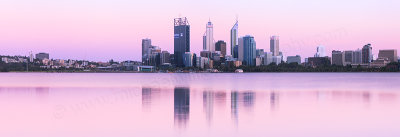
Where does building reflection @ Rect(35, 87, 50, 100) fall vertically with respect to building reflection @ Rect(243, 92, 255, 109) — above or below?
below

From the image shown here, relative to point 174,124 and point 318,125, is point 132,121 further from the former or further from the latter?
point 318,125

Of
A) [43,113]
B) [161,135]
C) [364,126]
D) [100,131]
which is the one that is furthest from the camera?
[43,113]

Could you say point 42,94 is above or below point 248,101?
below

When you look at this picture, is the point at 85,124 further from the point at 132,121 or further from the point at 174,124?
the point at 174,124

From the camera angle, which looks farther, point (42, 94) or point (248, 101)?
point (42, 94)

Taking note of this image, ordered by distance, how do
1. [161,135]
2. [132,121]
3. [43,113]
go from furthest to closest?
[43,113] < [132,121] < [161,135]

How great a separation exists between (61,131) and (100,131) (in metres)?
1.16

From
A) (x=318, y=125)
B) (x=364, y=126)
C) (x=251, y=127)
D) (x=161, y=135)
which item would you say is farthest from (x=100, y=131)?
(x=364, y=126)

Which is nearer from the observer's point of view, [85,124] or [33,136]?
[33,136]

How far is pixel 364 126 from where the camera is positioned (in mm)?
13195

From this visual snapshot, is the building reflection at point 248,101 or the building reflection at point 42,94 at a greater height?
the building reflection at point 248,101

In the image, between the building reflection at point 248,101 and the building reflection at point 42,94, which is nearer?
the building reflection at point 248,101

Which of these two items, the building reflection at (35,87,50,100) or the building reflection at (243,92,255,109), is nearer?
the building reflection at (243,92,255,109)

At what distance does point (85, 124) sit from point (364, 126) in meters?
9.09
